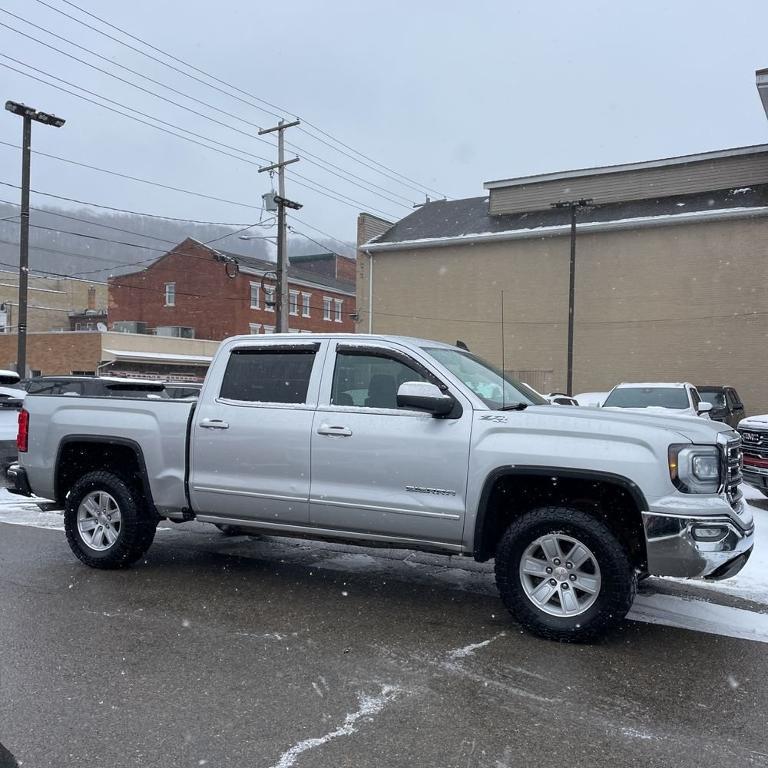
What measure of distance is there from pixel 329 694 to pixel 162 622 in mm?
1697

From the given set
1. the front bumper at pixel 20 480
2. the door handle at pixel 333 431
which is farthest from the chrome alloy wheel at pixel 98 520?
the door handle at pixel 333 431

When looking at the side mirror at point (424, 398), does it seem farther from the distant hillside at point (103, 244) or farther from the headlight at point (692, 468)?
the distant hillside at point (103, 244)

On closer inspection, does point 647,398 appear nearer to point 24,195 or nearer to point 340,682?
point 340,682

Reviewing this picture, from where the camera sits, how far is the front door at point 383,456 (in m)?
5.36

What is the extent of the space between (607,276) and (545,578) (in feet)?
92.6

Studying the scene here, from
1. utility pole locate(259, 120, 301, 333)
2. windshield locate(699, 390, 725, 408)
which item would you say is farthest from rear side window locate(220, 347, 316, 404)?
utility pole locate(259, 120, 301, 333)

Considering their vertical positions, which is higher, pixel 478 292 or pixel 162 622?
pixel 478 292

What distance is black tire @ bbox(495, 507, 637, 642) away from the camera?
487cm

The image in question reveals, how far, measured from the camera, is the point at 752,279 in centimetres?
2891

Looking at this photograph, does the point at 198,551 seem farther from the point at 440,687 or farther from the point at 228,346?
the point at 440,687

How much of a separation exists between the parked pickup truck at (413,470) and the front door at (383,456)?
1 centimetres

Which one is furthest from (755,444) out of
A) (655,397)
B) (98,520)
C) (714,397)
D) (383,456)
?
(714,397)

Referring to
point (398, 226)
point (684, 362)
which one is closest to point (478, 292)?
point (398, 226)

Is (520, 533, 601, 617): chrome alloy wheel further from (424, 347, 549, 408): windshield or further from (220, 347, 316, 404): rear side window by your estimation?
(220, 347, 316, 404): rear side window
